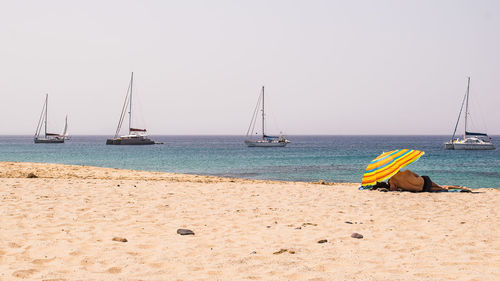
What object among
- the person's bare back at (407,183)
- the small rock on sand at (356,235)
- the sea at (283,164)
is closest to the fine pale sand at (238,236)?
the small rock on sand at (356,235)

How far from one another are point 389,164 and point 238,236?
906 centimetres

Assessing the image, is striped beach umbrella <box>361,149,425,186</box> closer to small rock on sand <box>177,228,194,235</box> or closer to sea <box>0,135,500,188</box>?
small rock on sand <box>177,228,194,235</box>

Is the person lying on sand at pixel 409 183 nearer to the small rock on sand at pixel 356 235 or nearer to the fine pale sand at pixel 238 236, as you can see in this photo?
the fine pale sand at pixel 238 236

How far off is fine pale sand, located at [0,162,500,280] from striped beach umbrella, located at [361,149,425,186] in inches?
77.7

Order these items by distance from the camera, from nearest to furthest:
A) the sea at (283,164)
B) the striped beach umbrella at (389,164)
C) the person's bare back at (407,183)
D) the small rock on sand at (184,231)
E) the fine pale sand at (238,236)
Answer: the fine pale sand at (238,236)
the small rock on sand at (184,231)
the striped beach umbrella at (389,164)
the person's bare back at (407,183)
the sea at (283,164)

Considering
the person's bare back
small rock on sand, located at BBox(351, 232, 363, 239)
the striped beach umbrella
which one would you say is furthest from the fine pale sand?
the striped beach umbrella

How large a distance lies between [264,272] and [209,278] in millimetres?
742

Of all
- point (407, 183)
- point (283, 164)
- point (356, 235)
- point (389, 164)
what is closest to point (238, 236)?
point (356, 235)

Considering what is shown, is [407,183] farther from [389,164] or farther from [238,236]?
[238,236]

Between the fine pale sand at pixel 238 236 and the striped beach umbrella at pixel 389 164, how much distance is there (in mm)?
1974

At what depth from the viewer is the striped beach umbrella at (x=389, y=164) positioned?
1420 cm

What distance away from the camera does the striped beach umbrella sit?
559 inches

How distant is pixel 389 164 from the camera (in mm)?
14461

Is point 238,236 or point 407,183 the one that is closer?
point 238,236
